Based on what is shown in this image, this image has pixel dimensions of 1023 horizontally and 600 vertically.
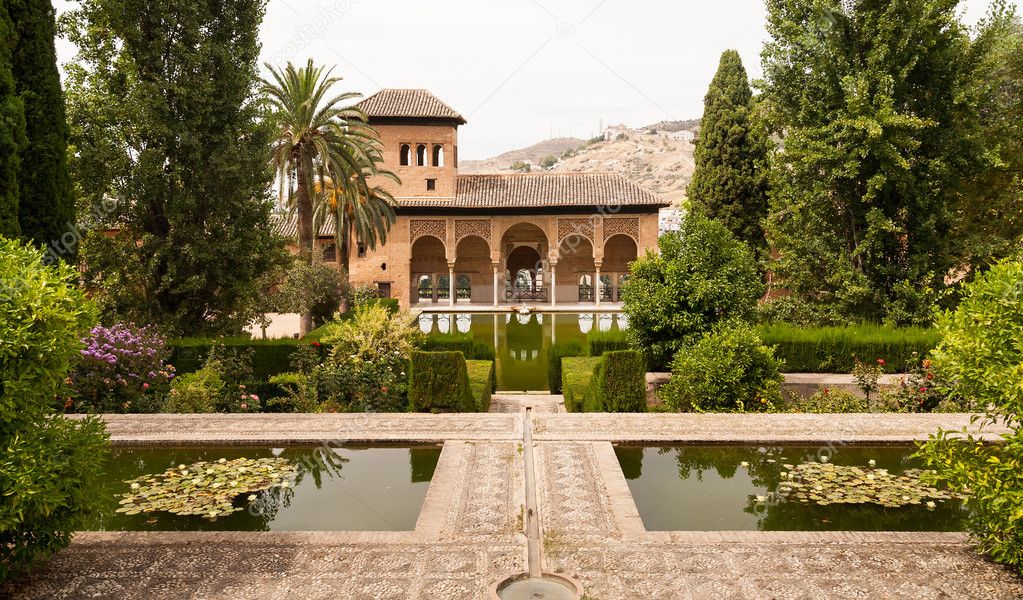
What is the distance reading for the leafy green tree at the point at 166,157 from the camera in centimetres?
1115

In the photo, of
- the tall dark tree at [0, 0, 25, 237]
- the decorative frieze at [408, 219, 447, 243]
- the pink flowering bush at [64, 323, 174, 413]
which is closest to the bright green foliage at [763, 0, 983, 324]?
the pink flowering bush at [64, 323, 174, 413]

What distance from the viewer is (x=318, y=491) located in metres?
5.82

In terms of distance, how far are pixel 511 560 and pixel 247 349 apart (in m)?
7.12

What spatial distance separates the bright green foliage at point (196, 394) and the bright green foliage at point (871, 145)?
410 inches

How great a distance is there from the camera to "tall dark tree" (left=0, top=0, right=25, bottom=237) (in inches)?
319

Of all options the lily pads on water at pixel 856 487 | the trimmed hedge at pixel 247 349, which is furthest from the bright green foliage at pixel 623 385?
the trimmed hedge at pixel 247 349

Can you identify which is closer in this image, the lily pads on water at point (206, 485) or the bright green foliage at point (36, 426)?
the bright green foliage at point (36, 426)

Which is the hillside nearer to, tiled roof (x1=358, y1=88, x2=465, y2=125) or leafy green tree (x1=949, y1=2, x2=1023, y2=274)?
tiled roof (x1=358, y1=88, x2=465, y2=125)

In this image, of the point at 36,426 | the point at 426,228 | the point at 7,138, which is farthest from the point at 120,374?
the point at 426,228

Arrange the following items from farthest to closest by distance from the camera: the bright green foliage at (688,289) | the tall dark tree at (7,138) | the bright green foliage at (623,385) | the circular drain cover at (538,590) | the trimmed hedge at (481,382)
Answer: the bright green foliage at (688,289) < the trimmed hedge at (481,382) < the bright green foliage at (623,385) < the tall dark tree at (7,138) < the circular drain cover at (538,590)

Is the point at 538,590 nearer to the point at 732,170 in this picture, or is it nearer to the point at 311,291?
the point at 311,291

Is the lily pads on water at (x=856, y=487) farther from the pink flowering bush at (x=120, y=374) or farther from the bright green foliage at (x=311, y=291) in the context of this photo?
the bright green foliage at (x=311, y=291)

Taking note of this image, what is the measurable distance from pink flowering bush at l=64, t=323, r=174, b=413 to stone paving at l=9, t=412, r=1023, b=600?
4.58 m

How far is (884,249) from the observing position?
13172 mm
